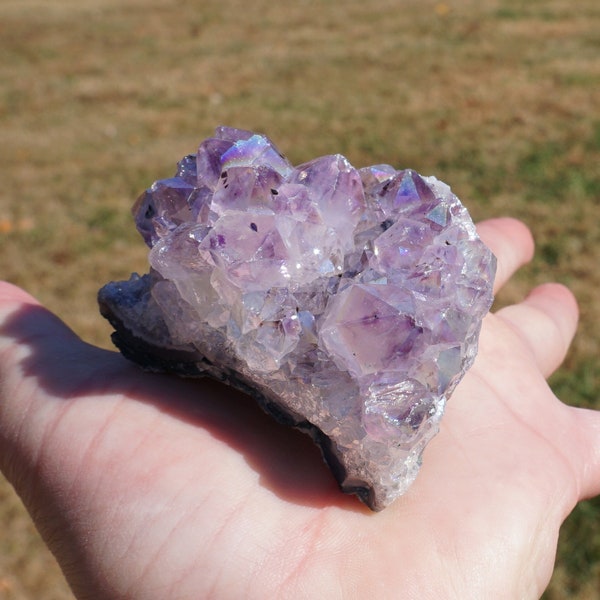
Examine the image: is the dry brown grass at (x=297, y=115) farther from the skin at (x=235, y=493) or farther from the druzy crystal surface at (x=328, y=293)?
the druzy crystal surface at (x=328, y=293)

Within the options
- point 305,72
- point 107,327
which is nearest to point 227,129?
point 107,327

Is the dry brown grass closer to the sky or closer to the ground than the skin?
closer to the ground

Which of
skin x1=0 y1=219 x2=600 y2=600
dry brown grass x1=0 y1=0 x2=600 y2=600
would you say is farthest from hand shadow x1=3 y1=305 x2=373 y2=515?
dry brown grass x1=0 y1=0 x2=600 y2=600

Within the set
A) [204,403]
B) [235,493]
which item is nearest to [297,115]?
[204,403]

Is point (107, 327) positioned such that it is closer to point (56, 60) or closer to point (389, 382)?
point (389, 382)

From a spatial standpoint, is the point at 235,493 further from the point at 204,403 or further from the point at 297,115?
the point at 297,115

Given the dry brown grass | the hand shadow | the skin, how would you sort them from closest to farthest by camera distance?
1. the skin
2. the hand shadow
3. the dry brown grass

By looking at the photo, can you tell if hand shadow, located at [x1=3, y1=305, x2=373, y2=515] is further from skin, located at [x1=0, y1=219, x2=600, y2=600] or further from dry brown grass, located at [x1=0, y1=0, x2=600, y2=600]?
dry brown grass, located at [x1=0, y1=0, x2=600, y2=600]

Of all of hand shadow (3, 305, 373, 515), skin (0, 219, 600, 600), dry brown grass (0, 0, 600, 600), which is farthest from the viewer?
dry brown grass (0, 0, 600, 600)
